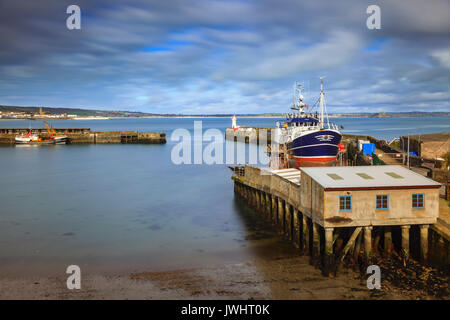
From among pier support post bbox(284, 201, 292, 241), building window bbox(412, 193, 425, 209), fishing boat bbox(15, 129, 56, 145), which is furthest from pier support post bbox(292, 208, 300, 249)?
fishing boat bbox(15, 129, 56, 145)

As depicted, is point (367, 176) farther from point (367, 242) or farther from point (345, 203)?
point (367, 242)

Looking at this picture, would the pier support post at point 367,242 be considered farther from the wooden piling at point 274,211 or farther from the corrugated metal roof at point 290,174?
the corrugated metal roof at point 290,174

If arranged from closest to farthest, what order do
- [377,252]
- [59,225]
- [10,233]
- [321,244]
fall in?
[377,252] → [321,244] → [10,233] → [59,225]

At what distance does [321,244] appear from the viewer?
21375 millimetres

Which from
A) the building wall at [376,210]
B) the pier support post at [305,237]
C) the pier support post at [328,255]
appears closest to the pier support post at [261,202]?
the pier support post at [305,237]

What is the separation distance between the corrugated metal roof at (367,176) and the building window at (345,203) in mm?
562

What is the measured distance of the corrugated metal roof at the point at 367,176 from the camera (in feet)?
58.5

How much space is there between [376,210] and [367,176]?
198 centimetres

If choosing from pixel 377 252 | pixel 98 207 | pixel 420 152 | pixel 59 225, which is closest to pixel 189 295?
pixel 377 252

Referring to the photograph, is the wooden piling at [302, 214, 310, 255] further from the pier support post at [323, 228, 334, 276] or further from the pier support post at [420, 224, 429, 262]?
the pier support post at [420, 224, 429, 262]

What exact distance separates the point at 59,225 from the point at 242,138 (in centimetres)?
9495

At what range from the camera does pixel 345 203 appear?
17547 millimetres

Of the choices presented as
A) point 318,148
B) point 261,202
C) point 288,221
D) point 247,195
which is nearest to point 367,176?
point 288,221
